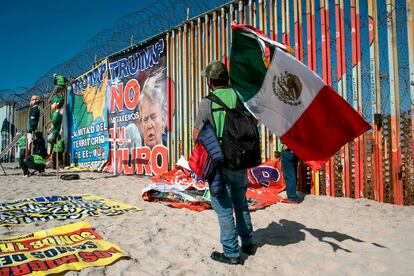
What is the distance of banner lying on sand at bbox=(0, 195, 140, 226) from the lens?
423cm

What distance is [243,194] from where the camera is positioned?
9.72 ft

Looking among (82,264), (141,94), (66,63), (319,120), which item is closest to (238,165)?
(319,120)

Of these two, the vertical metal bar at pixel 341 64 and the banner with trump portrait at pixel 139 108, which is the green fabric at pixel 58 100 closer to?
the banner with trump portrait at pixel 139 108

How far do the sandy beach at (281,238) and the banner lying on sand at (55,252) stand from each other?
0.47ft

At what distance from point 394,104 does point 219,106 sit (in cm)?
357

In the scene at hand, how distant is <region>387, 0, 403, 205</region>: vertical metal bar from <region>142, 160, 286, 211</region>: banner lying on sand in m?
1.81

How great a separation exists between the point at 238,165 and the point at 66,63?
39.3 feet

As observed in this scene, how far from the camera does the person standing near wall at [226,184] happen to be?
9.09 ft

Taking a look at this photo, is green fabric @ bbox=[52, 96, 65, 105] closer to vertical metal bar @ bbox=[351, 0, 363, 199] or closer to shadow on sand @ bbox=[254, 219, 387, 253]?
vertical metal bar @ bbox=[351, 0, 363, 199]

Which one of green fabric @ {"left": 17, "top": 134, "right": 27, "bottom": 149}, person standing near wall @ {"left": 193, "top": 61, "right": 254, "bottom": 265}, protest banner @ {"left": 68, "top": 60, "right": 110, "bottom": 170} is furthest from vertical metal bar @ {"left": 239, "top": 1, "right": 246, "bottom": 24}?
green fabric @ {"left": 17, "top": 134, "right": 27, "bottom": 149}

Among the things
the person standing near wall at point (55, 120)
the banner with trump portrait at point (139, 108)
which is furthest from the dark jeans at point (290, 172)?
the person standing near wall at point (55, 120)

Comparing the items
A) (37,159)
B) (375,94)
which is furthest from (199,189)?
(37,159)

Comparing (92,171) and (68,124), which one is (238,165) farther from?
(68,124)

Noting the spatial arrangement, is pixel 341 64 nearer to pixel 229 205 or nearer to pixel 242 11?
pixel 242 11
